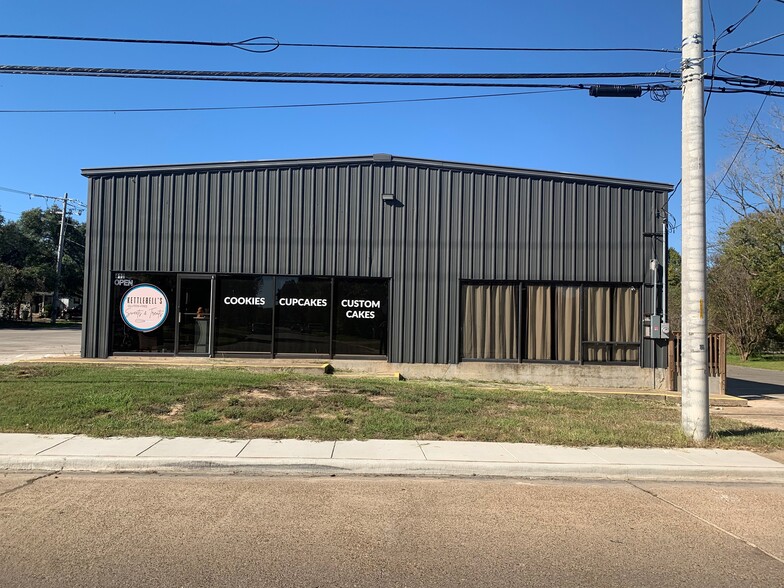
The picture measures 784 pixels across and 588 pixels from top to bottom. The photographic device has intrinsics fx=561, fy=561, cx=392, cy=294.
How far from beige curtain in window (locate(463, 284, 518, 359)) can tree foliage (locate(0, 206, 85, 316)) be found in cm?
4470

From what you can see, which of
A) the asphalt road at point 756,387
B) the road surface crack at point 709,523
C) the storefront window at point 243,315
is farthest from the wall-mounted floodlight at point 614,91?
the asphalt road at point 756,387

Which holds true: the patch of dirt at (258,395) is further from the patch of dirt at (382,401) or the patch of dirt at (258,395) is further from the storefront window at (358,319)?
the storefront window at (358,319)

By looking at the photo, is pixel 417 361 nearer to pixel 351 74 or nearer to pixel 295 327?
pixel 295 327

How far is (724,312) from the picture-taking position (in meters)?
38.7

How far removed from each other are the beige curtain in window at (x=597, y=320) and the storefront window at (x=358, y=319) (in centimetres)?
550

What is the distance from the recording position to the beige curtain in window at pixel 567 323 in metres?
15.1

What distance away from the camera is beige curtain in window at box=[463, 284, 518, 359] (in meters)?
15.1

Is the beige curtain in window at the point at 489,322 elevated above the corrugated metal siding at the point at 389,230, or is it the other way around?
the corrugated metal siding at the point at 389,230

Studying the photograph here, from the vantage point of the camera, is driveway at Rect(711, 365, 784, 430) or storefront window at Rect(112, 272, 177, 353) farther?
storefront window at Rect(112, 272, 177, 353)

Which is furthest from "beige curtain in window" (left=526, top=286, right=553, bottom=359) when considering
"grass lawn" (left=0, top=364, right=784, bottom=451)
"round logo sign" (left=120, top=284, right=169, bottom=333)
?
"round logo sign" (left=120, top=284, right=169, bottom=333)

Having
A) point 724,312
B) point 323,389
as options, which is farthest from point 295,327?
point 724,312

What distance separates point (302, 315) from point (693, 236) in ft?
31.5

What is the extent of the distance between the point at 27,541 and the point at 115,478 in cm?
194

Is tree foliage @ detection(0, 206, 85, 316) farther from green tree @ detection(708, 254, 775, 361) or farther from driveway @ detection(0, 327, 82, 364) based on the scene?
green tree @ detection(708, 254, 775, 361)
